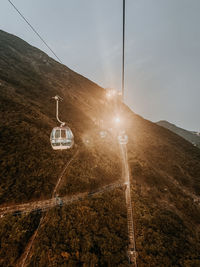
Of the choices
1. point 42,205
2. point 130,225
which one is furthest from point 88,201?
point 130,225

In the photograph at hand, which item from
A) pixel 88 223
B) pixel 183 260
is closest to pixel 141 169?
pixel 183 260

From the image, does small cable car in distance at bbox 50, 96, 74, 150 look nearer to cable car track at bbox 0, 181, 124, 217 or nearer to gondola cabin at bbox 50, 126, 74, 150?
gondola cabin at bbox 50, 126, 74, 150

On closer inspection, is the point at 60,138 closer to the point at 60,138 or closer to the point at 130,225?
the point at 60,138

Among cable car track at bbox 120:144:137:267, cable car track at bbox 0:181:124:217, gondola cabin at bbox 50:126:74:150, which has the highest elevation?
gondola cabin at bbox 50:126:74:150

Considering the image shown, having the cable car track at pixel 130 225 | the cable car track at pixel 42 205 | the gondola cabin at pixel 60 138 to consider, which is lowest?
the cable car track at pixel 130 225

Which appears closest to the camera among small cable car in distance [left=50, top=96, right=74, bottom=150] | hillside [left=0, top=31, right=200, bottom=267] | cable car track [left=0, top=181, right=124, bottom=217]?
small cable car in distance [left=50, top=96, right=74, bottom=150]

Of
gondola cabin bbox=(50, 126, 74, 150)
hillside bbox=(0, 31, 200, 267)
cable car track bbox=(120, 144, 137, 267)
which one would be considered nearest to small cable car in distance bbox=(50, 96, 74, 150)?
gondola cabin bbox=(50, 126, 74, 150)

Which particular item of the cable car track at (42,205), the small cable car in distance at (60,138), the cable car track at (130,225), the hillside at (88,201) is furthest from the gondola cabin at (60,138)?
the cable car track at (130,225)

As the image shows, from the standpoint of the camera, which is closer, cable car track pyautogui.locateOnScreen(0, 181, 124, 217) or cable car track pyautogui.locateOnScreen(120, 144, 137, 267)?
cable car track pyautogui.locateOnScreen(120, 144, 137, 267)

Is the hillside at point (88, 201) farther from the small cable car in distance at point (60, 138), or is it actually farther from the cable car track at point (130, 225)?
the small cable car in distance at point (60, 138)

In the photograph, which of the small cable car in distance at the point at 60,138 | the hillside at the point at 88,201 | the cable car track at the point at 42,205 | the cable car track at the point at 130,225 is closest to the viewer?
the small cable car in distance at the point at 60,138

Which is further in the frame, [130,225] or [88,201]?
[88,201]
